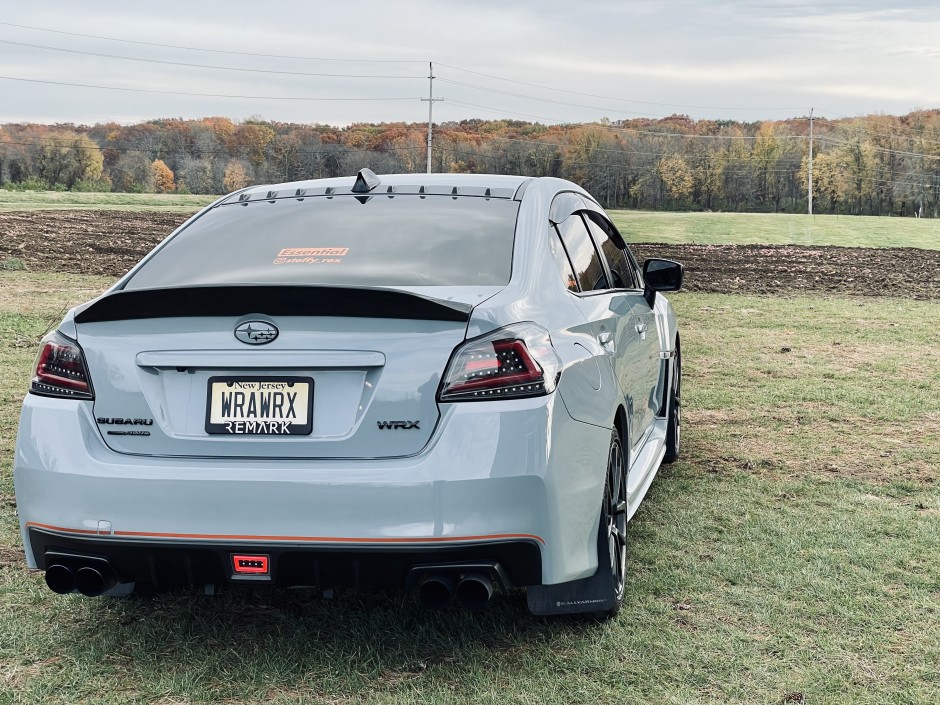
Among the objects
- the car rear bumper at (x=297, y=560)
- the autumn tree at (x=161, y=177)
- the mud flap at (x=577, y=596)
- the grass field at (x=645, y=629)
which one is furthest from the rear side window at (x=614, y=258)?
the autumn tree at (x=161, y=177)

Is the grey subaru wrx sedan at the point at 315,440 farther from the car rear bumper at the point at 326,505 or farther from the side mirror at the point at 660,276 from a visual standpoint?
the side mirror at the point at 660,276

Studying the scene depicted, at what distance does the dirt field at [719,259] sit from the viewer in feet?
68.1

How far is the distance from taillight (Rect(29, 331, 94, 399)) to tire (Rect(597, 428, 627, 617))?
70.9 inches

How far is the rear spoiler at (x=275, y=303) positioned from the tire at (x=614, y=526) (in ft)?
3.34

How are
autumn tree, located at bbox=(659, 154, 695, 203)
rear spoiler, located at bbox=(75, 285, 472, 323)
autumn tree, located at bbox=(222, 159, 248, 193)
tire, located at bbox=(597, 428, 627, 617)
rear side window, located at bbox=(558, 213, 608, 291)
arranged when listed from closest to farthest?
rear spoiler, located at bbox=(75, 285, 472, 323) < tire, located at bbox=(597, 428, 627, 617) < rear side window, located at bbox=(558, 213, 608, 291) < autumn tree, located at bbox=(222, 159, 248, 193) < autumn tree, located at bbox=(659, 154, 695, 203)

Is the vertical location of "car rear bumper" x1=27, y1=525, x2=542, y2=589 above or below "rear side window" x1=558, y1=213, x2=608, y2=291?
below

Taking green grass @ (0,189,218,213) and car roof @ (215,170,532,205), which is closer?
car roof @ (215,170,532,205)

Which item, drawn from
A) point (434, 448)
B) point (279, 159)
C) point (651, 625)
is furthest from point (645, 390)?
point (279, 159)

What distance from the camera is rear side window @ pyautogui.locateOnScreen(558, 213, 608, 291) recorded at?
4.34 meters

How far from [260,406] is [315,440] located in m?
0.21

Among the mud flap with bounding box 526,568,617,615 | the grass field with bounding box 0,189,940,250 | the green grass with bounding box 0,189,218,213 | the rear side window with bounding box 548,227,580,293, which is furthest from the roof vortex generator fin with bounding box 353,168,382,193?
the green grass with bounding box 0,189,218,213

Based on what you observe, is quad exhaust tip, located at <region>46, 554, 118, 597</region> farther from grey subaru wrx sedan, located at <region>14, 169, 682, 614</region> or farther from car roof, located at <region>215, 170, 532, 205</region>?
car roof, located at <region>215, 170, 532, 205</region>

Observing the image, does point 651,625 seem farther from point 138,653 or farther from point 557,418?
point 138,653

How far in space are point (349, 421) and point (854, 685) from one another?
1.84 meters
